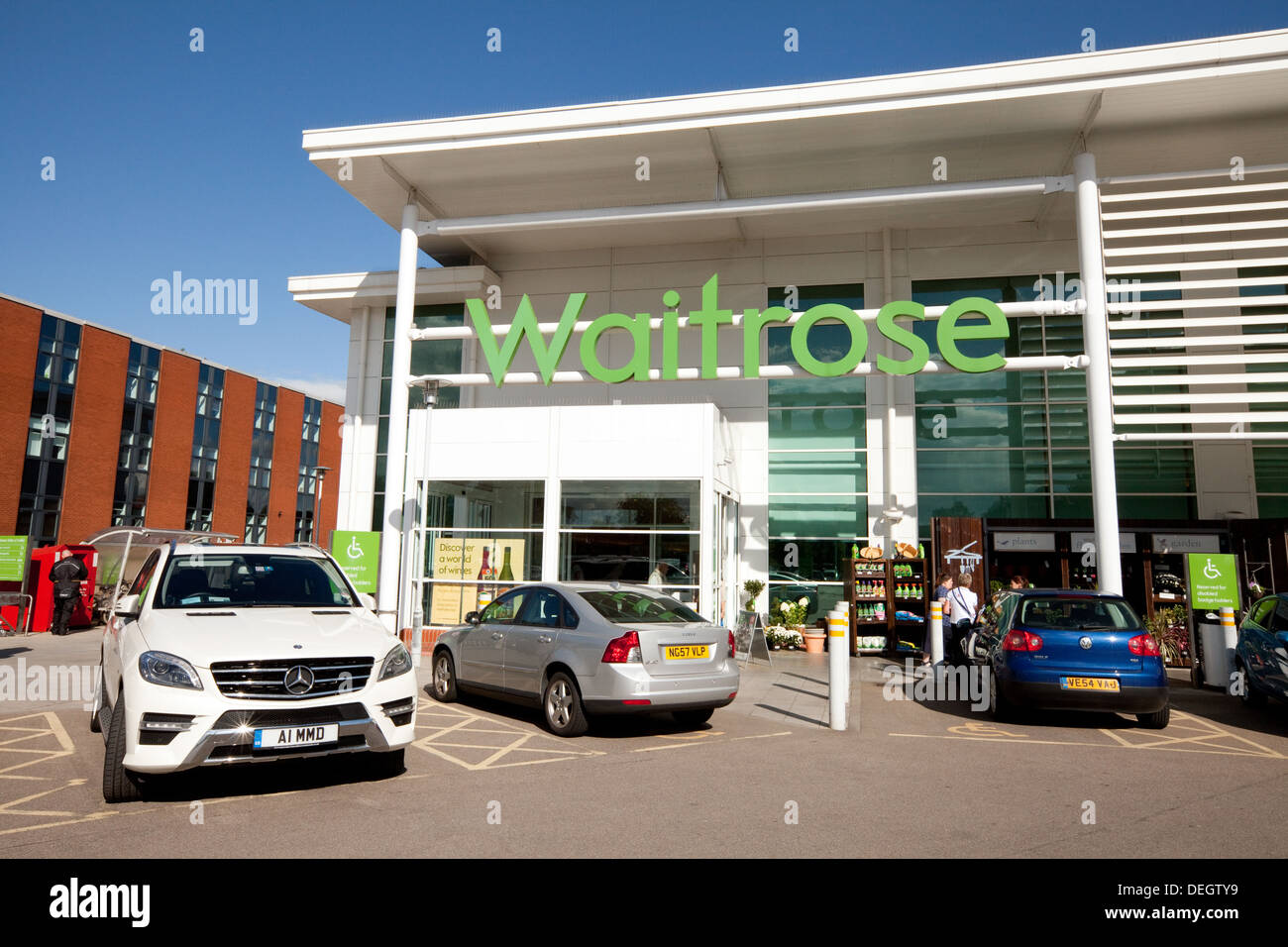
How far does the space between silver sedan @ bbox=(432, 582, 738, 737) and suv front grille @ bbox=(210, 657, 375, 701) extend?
2.63m

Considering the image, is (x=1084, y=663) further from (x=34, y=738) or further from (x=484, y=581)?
(x=484, y=581)

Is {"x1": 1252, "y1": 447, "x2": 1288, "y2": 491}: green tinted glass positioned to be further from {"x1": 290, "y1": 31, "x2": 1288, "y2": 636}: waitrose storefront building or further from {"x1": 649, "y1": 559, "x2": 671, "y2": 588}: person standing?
{"x1": 649, "y1": 559, "x2": 671, "y2": 588}: person standing

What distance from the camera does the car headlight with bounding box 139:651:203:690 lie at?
5.38 meters

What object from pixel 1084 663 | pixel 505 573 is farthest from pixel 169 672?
pixel 505 573

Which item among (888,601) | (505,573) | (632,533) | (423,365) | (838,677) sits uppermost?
(423,365)

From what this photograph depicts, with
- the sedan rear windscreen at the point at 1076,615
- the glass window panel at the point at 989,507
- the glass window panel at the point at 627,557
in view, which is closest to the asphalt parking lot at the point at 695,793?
the sedan rear windscreen at the point at 1076,615

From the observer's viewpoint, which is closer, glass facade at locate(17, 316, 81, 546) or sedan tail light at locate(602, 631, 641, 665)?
sedan tail light at locate(602, 631, 641, 665)

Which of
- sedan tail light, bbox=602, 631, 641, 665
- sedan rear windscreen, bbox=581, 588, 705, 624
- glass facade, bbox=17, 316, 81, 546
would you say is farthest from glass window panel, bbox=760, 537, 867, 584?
glass facade, bbox=17, 316, 81, 546

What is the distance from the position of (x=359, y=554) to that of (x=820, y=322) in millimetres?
9499

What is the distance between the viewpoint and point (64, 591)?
18375 millimetres

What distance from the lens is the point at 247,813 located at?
545 cm

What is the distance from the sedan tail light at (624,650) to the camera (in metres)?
7.93

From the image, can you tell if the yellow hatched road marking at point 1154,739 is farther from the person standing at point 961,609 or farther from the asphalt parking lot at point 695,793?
the person standing at point 961,609

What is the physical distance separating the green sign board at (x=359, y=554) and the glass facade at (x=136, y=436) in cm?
3911
